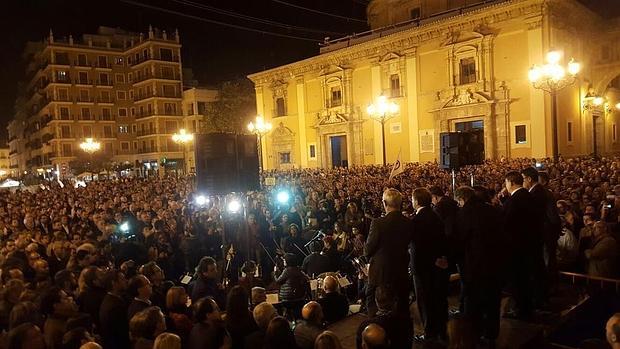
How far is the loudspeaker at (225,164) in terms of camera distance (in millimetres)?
6895

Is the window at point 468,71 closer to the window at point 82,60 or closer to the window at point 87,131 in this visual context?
the window at point 87,131

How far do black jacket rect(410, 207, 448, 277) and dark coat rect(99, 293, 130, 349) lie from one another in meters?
2.95

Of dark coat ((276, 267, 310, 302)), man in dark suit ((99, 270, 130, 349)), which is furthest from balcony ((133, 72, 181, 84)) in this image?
man in dark suit ((99, 270, 130, 349))

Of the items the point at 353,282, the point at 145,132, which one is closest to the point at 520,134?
the point at 353,282

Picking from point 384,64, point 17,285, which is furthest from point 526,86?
point 17,285

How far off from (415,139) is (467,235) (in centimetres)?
2494

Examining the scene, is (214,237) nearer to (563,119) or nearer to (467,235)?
(467,235)

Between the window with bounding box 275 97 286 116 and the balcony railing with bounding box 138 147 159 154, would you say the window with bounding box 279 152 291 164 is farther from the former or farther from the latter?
the balcony railing with bounding box 138 147 159 154

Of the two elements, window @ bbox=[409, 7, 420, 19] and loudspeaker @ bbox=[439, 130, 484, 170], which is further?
window @ bbox=[409, 7, 420, 19]

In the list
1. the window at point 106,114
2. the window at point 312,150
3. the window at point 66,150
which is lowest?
the window at point 312,150

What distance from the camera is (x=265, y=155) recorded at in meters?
38.5

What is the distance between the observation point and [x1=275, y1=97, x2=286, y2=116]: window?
3691 cm

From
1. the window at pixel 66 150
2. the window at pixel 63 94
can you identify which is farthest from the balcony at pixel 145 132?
the window at pixel 63 94

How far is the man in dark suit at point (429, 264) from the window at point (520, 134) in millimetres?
22217
